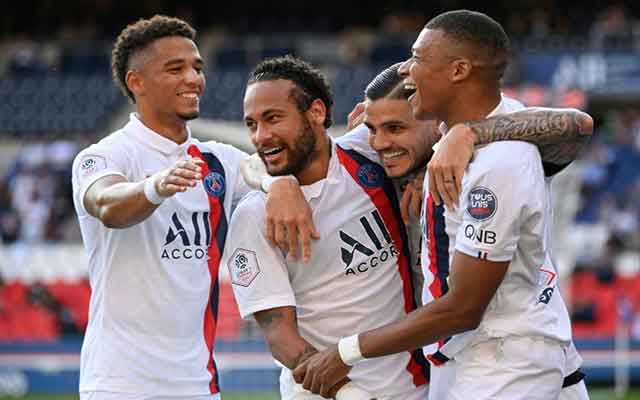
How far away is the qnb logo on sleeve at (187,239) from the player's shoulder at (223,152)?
324mm

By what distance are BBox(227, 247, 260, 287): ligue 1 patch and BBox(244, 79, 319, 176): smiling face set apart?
0.33 meters

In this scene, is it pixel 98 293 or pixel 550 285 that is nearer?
pixel 550 285

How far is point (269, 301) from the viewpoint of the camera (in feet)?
14.6

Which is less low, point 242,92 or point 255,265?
point 242,92

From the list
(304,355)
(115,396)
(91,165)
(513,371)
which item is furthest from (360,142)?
(115,396)

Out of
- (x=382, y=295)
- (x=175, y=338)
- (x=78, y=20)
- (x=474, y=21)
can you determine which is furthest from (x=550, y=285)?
(x=78, y=20)

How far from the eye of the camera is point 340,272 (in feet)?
15.1

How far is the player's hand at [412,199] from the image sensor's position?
4605mm

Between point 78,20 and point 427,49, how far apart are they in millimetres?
22576

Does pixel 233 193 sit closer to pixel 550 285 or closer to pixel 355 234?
pixel 355 234

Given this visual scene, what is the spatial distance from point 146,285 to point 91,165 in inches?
21.7

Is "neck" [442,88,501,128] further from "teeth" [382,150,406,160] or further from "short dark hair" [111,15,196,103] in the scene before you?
"short dark hair" [111,15,196,103]

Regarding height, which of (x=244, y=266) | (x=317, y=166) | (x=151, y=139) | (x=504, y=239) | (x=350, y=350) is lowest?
(x=350, y=350)

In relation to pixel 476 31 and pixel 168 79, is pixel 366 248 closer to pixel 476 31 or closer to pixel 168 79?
pixel 476 31
